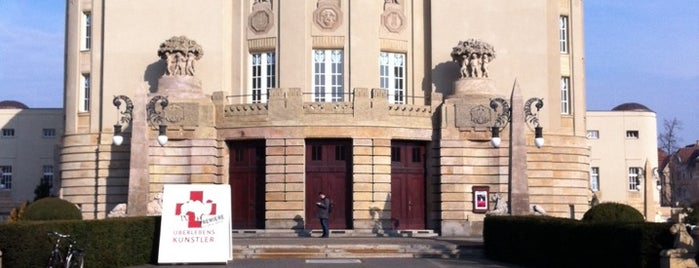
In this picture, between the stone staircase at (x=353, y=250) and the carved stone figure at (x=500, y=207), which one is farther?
the carved stone figure at (x=500, y=207)

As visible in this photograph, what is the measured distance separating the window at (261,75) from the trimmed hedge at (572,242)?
17.0 meters

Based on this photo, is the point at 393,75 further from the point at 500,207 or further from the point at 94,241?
the point at 94,241

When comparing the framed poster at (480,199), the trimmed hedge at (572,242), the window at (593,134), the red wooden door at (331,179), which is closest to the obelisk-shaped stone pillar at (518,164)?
the trimmed hedge at (572,242)

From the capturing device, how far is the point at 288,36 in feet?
150

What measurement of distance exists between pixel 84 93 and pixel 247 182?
10.6m

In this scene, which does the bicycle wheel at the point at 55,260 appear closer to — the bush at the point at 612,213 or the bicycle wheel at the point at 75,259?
the bicycle wheel at the point at 75,259

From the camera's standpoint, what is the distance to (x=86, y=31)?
49.4 metres

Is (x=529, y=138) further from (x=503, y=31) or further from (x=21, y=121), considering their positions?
(x=21, y=121)

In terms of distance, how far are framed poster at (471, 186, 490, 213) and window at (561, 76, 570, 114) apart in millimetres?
7732

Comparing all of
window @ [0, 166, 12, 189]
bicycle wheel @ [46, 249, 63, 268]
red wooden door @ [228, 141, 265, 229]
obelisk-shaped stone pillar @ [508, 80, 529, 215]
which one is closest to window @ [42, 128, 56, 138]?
window @ [0, 166, 12, 189]

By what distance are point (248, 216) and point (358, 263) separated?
1592cm

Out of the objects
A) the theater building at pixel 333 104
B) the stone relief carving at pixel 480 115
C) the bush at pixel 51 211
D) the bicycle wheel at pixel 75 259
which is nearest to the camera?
the bicycle wheel at pixel 75 259

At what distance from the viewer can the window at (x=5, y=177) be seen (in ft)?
255

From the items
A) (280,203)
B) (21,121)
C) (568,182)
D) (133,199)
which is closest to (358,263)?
(133,199)
